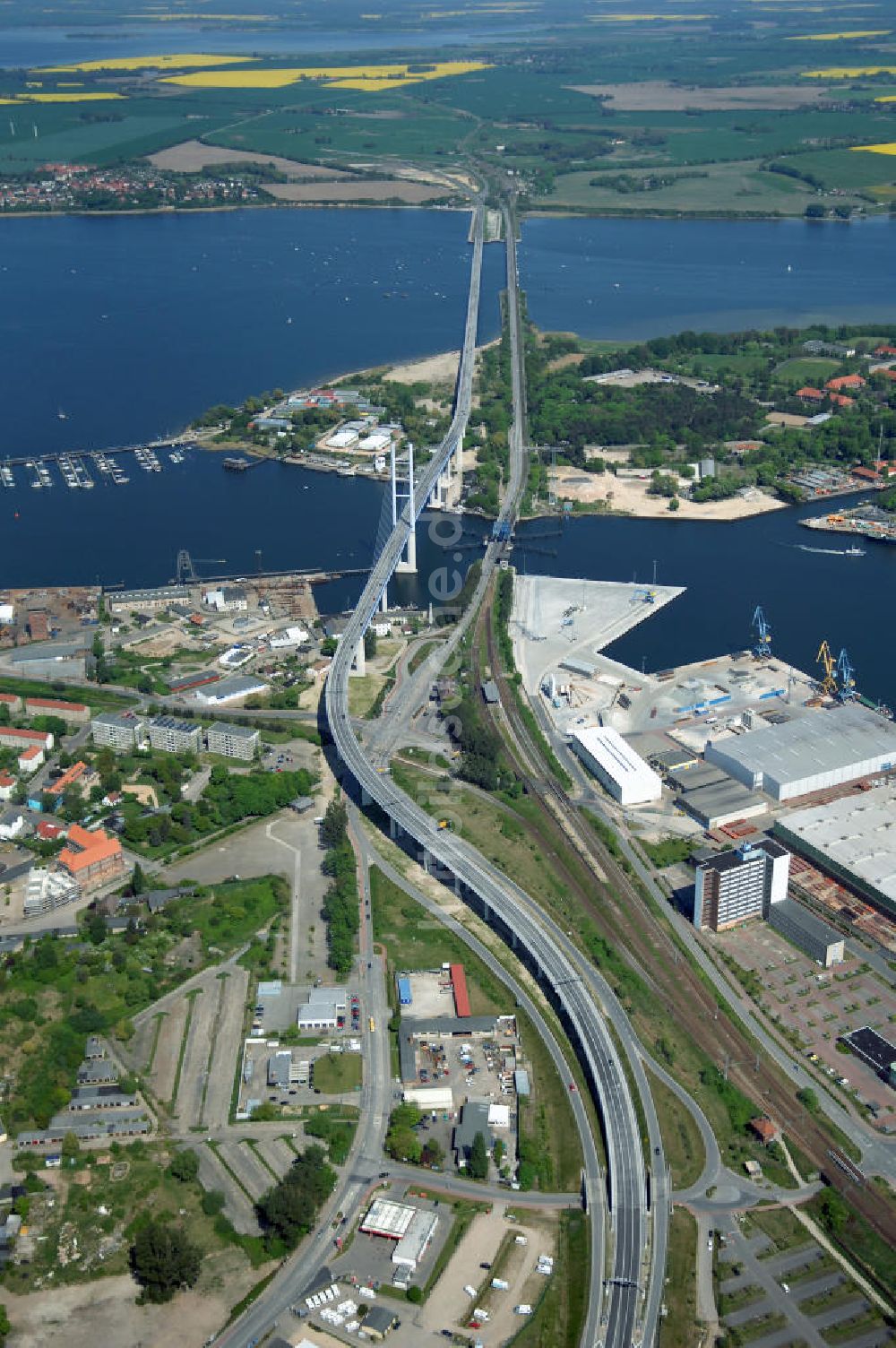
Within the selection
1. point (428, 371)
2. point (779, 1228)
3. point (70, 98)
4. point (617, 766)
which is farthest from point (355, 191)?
point (779, 1228)

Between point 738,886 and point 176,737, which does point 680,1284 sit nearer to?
point 738,886

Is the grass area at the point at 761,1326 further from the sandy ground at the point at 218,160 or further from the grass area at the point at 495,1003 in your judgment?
the sandy ground at the point at 218,160

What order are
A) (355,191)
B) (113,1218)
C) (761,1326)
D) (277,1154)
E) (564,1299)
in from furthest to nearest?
(355,191), (277,1154), (113,1218), (564,1299), (761,1326)

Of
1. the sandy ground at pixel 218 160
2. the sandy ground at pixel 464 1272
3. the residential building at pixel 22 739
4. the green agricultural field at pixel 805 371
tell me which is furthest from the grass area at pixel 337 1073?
the sandy ground at pixel 218 160

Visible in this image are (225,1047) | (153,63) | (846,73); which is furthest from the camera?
(153,63)

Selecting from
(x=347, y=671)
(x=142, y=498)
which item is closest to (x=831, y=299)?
(x=142, y=498)

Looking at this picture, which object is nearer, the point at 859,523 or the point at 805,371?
the point at 859,523

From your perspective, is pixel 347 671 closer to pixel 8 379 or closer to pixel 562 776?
pixel 562 776
